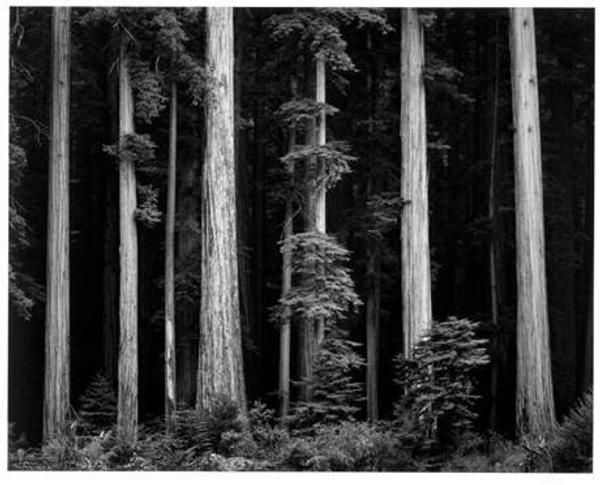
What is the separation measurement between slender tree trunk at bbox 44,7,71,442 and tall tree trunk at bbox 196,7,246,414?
6.57 ft

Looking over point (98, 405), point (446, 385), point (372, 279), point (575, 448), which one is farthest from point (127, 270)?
point (575, 448)

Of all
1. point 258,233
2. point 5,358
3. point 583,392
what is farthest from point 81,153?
point 583,392

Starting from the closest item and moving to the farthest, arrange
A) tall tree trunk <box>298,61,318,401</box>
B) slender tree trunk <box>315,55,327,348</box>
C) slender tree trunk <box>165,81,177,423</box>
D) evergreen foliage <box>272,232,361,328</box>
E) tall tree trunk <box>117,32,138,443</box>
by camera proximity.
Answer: evergreen foliage <box>272,232,361,328</box> < tall tree trunk <box>298,61,318,401</box> < tall tree trunk <box>117,32,138,443</box> < slender tree trunk <box>315,55,327,348</box> < slender tree trunk <box>165,81,177,423</box>

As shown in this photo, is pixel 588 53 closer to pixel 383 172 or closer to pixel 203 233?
pixel 383 172

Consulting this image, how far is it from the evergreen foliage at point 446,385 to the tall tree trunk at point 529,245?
1.21 meters

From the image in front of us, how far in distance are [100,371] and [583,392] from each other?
277 inches

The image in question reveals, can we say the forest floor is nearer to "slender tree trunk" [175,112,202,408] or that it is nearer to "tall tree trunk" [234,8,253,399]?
"slender tree trunk" [175,112,202,408]

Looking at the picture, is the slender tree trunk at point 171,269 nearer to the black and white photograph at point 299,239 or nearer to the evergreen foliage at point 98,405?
the black and white photograph at point 299,239

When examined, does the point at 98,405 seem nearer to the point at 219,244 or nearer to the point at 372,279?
the point at 219,244

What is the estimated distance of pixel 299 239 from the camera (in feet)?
36.5

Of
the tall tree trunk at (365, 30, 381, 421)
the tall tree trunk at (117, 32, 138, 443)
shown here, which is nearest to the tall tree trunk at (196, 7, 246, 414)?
the tall tree trunk at (117, 32, 138, 443)

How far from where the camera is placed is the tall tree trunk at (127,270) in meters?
11.1

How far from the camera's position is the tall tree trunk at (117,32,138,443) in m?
11.1

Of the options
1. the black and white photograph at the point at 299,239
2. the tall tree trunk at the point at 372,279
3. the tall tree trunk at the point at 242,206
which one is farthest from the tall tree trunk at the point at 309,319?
the tall tree trunk at the point at 372,279
